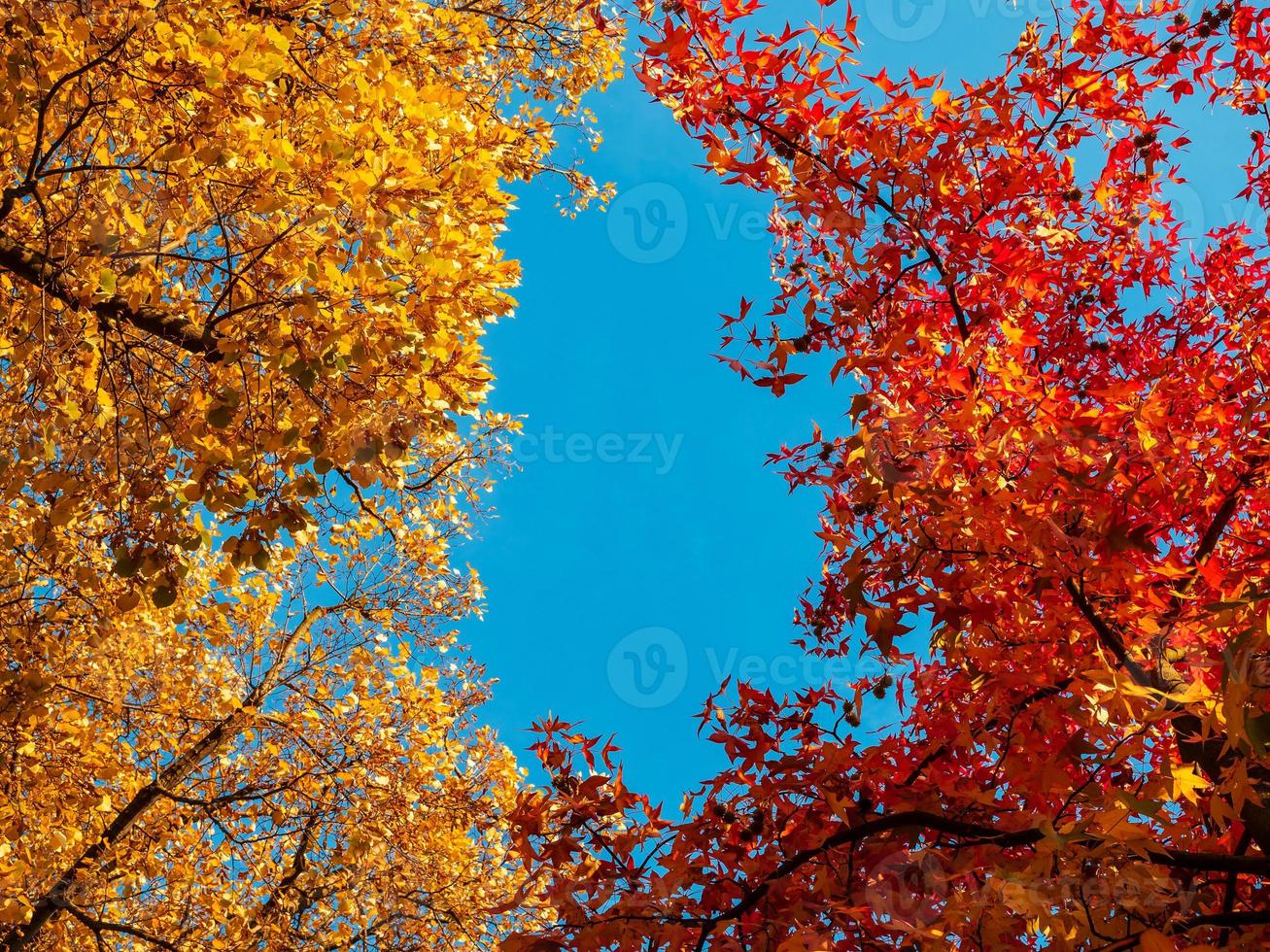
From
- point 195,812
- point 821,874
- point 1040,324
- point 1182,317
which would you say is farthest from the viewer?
point 195,812

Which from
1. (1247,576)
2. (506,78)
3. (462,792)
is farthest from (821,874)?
(506,78)

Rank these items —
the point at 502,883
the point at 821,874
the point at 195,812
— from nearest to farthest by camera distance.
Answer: the point at 821,874 → the point at 195,812 → the point at 502,883

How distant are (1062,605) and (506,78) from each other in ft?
26.9

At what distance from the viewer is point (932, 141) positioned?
427 centimetres

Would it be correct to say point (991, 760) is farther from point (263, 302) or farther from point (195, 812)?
point (195, 812)

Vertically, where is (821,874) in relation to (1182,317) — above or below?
below

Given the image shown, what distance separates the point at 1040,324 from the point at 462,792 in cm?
621

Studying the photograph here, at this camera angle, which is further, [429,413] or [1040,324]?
[1040,324]

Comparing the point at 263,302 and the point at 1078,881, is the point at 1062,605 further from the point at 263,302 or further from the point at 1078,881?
the point at 263,302

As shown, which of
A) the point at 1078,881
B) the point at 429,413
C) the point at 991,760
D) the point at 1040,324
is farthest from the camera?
the point at 1040,324

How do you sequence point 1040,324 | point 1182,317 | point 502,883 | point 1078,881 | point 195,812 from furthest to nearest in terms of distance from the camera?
point 502,883, point 195,812, point 1182,317, point 1040,324, point 1078,881

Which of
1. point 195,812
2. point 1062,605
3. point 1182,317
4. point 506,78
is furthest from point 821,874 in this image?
→ point 506,78

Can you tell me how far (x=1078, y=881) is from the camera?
2645 mm

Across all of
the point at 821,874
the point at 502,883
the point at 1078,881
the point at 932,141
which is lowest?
the point at 1078,881
